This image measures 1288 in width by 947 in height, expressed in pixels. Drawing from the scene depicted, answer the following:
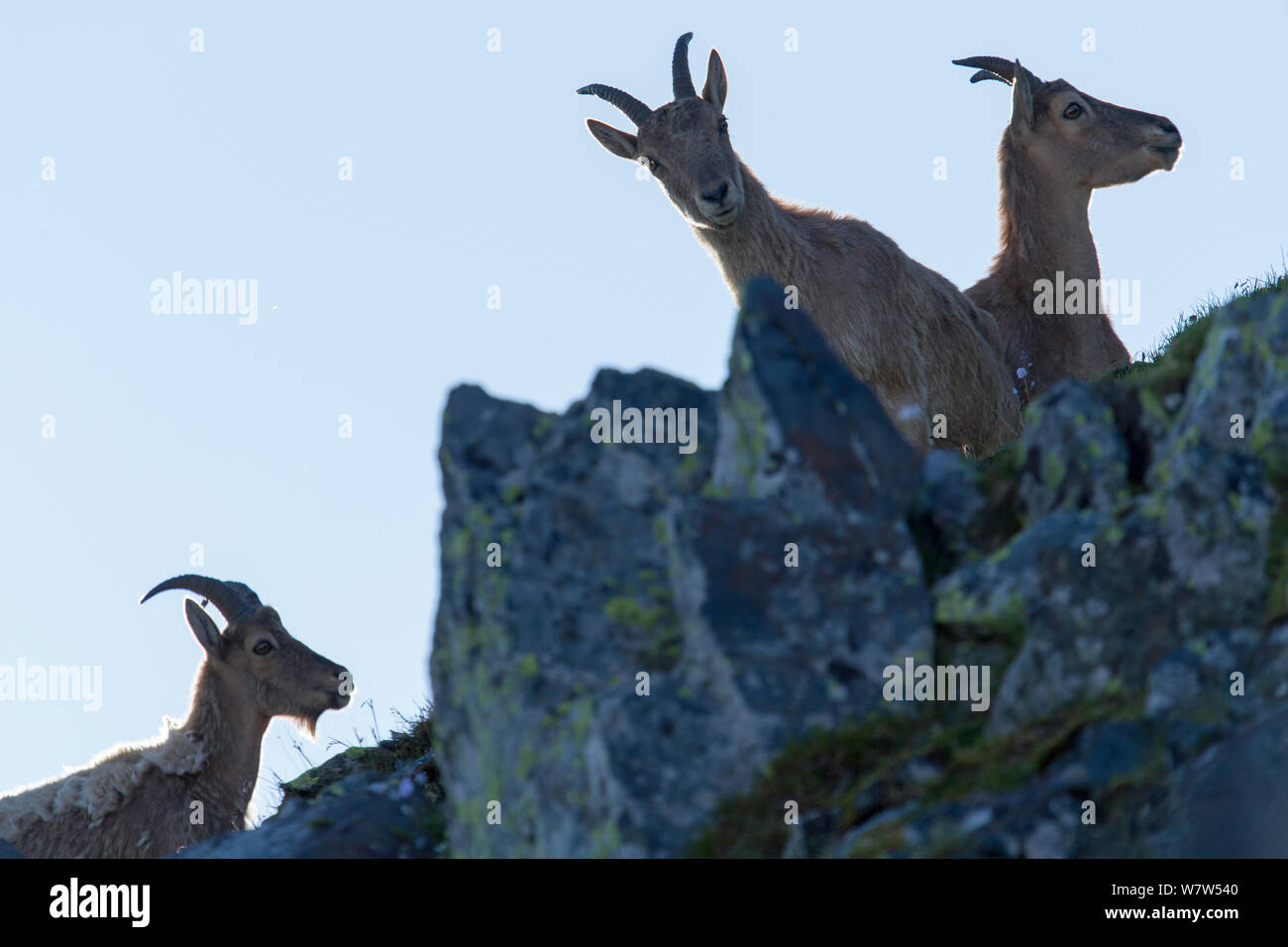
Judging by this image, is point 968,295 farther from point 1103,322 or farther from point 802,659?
point 802,659

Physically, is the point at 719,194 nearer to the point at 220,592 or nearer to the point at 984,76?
the point at 984,76

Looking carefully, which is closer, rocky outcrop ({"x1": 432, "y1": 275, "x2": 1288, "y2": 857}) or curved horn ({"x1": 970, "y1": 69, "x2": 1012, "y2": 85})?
rocky outcrop ({"x1": 432, "y1": 275, "x2": 1288, "y2": 857})

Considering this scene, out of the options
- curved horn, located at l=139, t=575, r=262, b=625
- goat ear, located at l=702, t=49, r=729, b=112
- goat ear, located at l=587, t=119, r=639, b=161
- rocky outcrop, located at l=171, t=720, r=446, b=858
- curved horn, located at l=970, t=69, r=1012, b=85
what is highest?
curved horn, located at l=970, t=69, r=1012, b=85

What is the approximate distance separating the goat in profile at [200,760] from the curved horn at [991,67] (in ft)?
28.9

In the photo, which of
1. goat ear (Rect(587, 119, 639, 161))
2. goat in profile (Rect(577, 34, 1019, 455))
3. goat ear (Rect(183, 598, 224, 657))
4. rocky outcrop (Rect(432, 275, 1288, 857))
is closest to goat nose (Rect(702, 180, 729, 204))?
goat in profile (Rect(577, 34, 1019, 455))

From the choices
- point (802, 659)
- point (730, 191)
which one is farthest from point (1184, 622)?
point (730, 191)

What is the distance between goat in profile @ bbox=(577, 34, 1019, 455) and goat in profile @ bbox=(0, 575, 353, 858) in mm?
5027

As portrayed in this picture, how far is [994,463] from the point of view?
6.38 meters

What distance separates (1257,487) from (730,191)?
274 inches

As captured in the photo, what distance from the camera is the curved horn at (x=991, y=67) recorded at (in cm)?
1528

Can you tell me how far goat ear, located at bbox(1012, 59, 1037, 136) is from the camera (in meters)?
14.5

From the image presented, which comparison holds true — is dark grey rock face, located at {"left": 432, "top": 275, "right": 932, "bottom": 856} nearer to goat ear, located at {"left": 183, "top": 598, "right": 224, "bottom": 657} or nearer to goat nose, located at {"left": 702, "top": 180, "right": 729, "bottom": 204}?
goat nose, located at {"left": 702, "top": 180, "right": 729, "bottom": 204}

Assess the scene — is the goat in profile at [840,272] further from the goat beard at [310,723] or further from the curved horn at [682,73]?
the goat beard at [310,723]

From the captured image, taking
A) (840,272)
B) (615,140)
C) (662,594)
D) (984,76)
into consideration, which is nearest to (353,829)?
(662,594)
